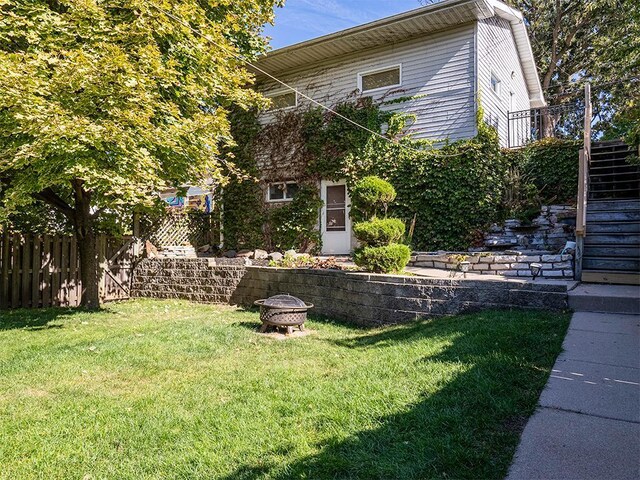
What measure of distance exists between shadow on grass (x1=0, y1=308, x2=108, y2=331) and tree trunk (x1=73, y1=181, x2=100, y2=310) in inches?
13.1

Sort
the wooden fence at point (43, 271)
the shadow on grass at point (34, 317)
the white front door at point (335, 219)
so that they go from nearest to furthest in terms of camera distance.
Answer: the shadow on grass at point (34, 317)
the wooden fence at point (43, 271)
the white front door at point (335, 219)

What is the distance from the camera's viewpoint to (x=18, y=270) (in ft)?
26.8

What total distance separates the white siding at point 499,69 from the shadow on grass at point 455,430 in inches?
329

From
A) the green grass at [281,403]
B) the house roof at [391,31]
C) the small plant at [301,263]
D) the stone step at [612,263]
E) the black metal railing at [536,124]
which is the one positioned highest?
the house roof at [391,31]

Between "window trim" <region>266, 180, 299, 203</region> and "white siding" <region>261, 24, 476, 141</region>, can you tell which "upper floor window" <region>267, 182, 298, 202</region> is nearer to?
"window trim" <region>266, 180, 299, 203</region>

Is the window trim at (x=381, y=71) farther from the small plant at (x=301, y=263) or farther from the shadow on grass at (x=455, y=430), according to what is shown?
the shadow on grass at (x=455, y=430)

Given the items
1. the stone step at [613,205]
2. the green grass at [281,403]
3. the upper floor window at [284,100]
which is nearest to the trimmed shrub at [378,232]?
the green grass at [281,403]

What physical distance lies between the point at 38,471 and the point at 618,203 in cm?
875

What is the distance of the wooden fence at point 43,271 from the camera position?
809 cm

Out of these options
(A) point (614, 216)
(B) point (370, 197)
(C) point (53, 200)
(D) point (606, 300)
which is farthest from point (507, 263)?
(C) point (53, 200)

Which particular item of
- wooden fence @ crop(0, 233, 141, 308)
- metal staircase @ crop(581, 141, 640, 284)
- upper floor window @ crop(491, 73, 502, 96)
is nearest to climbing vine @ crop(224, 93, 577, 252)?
metal staircase @ crop(581, 141, 640, 284)

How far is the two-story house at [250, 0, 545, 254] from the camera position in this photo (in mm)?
9906

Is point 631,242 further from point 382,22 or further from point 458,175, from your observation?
point 382,22

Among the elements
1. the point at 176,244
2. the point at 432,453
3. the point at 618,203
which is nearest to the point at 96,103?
the point at 432,453
